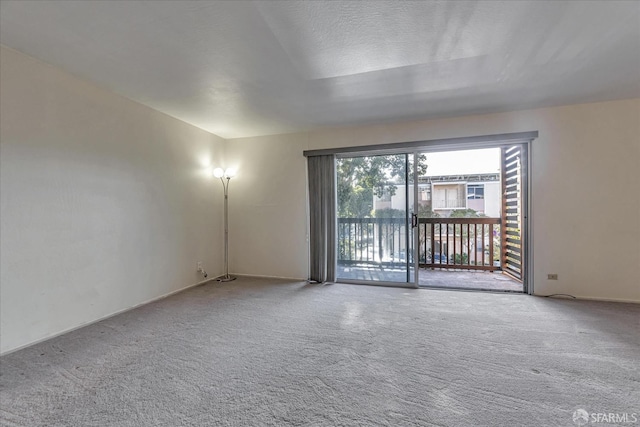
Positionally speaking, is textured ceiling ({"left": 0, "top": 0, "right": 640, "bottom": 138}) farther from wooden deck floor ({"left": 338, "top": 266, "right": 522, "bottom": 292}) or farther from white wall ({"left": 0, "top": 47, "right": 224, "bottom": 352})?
wooden deck floor ({"left": 338, "top": 266, "right": 522, "bottom": 292})

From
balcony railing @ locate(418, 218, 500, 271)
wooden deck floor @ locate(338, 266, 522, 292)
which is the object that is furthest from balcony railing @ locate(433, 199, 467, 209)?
wooden deck floor @ locate(338, 266, 522, 292)

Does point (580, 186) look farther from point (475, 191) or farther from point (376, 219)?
point (475, 191)

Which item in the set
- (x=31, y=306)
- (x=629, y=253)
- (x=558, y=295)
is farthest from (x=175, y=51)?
(x=629, y=253)

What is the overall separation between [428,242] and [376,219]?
1.82m

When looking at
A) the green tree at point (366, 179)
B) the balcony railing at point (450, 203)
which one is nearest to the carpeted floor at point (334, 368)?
the green tree at point (366, 179)

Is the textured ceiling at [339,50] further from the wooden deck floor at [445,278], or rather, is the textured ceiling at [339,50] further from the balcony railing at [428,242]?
the wooden deck floor at [445,278]

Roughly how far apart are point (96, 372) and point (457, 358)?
8.16 feet

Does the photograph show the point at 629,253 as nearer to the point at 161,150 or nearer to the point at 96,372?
the point at 96,372

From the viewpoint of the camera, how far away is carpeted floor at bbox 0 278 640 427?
4.78ft

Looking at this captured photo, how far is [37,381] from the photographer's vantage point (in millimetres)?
1736

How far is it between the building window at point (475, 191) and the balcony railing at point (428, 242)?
218 centimetres

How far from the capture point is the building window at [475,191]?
6.77m

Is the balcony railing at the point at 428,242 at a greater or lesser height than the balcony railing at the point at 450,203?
lesser

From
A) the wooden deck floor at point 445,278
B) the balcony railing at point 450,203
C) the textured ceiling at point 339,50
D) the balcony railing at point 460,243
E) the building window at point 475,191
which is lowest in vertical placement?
the wooden deck floor at point 445,278
